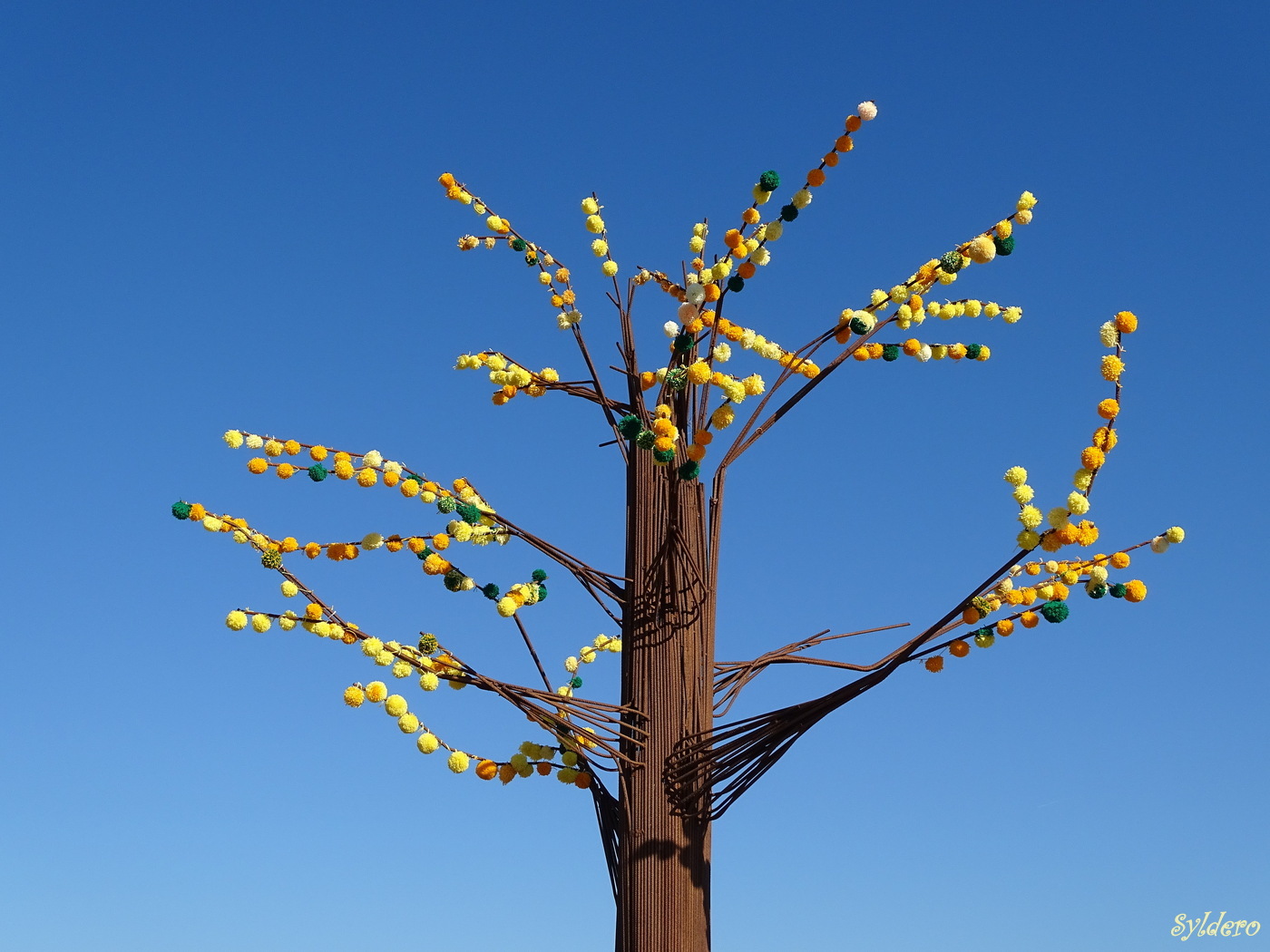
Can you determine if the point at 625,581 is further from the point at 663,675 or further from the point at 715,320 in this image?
the point at 715,320

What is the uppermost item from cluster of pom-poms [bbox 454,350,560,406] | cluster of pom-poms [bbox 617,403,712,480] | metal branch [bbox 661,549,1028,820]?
cluster of pom-poms [bbox 454,350,560,406]

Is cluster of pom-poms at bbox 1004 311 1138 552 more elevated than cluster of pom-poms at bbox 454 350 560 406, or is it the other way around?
cluster of pom-poms at bbox 454 350 560 406

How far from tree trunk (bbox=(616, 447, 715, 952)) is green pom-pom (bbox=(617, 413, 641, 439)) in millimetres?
171

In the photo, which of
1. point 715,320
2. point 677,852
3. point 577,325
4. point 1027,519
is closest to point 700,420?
point 715,320

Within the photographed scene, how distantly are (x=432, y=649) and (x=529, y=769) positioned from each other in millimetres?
491

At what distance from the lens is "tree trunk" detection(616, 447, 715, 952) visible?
3.56 meters

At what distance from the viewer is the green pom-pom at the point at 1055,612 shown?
334 centimetres

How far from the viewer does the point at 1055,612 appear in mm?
3350

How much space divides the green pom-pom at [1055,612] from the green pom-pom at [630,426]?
125 cm

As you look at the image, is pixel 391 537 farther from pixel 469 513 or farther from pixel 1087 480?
pixel 1087 480

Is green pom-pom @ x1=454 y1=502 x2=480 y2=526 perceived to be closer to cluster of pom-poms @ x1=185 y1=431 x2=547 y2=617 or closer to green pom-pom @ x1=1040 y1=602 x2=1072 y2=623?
cluster of pom-poms @ x1=185 y1=431 x2=547 y2=617

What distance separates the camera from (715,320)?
3.56 meters

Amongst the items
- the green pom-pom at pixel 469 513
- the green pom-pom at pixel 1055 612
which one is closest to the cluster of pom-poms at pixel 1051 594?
the green pom-pom at pixel 1055 612

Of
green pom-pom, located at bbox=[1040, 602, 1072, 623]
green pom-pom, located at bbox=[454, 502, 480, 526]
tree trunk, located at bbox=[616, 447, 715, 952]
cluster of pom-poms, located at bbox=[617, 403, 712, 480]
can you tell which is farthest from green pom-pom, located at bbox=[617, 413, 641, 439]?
green pom-pom, located at bbox=[1040, 602, 1072, 623]
